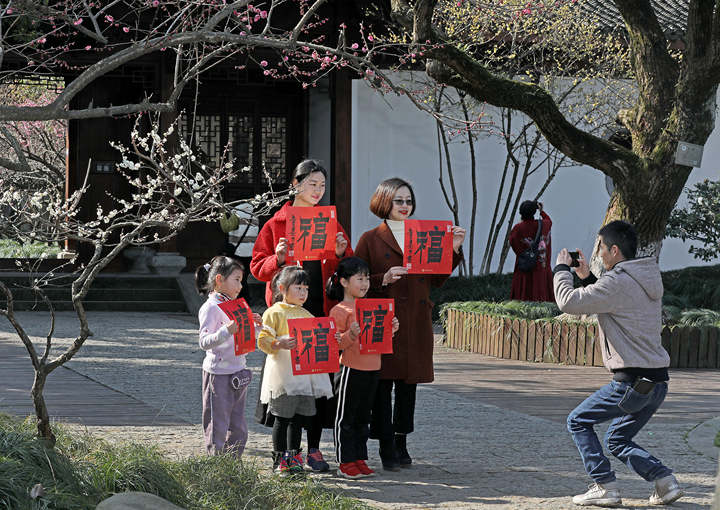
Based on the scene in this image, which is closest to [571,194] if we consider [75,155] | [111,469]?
[75,155]

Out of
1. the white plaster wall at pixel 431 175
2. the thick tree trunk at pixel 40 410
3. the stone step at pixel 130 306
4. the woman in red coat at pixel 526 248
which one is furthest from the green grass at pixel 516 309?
the thick tree trunk at pixel 40 410

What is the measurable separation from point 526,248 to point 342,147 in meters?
4.58

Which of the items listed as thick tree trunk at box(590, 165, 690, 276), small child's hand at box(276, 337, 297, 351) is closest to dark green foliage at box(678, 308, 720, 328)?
thick tree trunk at box(590, 165, 690, 276)

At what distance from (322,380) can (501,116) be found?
40.9ft

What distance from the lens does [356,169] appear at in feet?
57.9

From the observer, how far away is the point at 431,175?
18125 mm

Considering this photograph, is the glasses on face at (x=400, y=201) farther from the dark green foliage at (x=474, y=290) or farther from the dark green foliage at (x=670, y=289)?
the dark green foliage at (x=474, y=290)

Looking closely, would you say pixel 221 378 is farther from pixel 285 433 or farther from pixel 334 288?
pixel 334 288

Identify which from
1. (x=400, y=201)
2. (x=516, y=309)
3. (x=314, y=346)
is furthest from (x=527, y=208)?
(x=314, y=346)

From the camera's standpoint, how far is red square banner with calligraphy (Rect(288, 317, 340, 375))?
5.74m

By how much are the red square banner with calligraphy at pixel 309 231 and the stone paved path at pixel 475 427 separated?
50.3 inches

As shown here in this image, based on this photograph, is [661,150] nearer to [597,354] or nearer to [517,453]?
[597,354]

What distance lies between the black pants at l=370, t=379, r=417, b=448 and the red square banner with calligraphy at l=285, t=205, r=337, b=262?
3.06 feet

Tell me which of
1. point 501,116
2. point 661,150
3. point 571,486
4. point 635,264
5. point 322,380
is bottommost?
point 571,486
